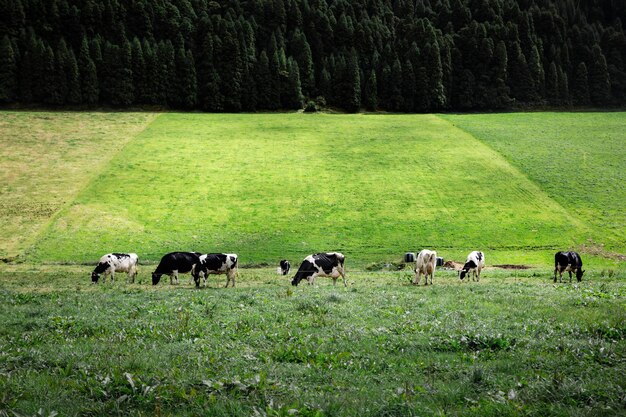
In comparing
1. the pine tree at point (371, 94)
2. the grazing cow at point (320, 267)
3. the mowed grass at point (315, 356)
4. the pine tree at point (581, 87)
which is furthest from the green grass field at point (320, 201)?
the pine tree at point (581, 87)

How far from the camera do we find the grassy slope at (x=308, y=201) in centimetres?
5153

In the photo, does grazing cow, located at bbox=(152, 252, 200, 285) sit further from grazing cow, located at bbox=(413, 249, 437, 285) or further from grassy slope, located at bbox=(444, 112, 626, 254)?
grassy slope, located at bbox=(444, 112, 626, 254)

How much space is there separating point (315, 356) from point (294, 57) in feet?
430

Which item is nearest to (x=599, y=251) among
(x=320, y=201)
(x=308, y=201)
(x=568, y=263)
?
(x=568, y=263)

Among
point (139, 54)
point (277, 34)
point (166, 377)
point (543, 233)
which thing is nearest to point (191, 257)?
point (166, 377)

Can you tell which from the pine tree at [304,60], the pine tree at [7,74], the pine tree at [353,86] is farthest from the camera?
the pine tree at [304,60]

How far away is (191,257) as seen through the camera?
3341 cm

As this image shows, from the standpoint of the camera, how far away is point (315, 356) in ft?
42.7

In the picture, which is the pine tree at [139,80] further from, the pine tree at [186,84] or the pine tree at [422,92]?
the pine tree at [422,92]

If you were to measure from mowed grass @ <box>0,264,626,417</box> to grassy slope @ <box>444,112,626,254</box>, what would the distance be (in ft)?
133

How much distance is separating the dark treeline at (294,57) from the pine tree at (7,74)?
0.66ft

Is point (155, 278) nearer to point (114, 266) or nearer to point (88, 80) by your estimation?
point (114, 266)

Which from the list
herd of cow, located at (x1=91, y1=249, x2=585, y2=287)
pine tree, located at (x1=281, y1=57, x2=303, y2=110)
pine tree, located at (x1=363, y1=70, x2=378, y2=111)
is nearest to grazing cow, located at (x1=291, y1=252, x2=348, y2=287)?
herd of cow, located at (x1=91, y1=249, x2=585, y2=287)

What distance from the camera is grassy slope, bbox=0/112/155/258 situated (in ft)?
183
